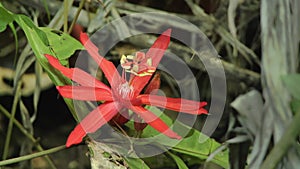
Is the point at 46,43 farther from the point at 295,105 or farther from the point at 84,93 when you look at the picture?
the point at 295,105

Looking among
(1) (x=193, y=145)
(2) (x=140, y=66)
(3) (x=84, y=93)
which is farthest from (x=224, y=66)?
(3) (x=84, y=93)

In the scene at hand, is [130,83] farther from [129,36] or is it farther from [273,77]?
[129,36]

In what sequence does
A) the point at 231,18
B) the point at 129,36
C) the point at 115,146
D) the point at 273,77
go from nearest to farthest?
the point at 273,77 → the point at 115,146 → the point at 231,18 → the point at 129,36

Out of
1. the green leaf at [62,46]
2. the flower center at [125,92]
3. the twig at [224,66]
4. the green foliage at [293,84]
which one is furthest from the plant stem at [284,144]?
the twig at [224,66]

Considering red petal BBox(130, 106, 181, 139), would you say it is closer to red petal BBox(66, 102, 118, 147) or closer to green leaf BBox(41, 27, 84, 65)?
red petal BBox(66, 102, 118, 147)

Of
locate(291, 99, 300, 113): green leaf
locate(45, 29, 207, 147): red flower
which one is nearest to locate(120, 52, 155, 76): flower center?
locate(45, 29, 207, 147): red flower

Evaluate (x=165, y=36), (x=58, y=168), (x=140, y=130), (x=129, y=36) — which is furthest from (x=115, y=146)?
(x=58, y=168)
